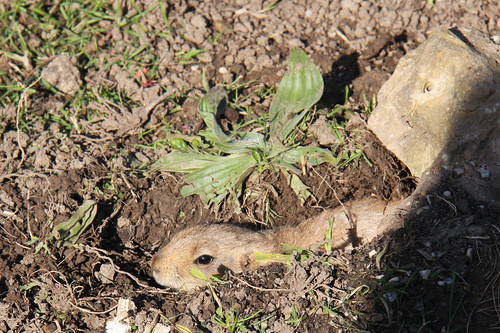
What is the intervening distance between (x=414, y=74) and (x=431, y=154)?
0.64 meters

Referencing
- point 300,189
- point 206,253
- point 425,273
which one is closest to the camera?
point 425,273

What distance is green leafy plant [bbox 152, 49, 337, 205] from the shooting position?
4426 millimetres

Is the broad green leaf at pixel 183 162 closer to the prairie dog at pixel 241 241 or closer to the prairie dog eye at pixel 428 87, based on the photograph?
the prairie dog at pixel 241 241

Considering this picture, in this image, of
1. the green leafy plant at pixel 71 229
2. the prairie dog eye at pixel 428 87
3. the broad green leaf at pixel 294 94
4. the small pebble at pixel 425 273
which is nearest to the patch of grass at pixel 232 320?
the small pebble at pixel 425 273

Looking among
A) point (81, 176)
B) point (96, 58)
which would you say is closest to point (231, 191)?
point (81, 176)

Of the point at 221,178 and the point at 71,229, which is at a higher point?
the point at 221,178

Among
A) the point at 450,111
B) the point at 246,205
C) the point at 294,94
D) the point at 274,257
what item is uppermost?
the point at 450,111

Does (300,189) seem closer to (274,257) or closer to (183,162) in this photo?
(274,257)

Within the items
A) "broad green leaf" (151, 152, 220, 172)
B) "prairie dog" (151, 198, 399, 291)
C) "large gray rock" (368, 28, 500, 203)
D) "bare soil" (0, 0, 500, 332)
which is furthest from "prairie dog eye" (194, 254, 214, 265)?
"large gray rock" (368, 28, 500, 203)

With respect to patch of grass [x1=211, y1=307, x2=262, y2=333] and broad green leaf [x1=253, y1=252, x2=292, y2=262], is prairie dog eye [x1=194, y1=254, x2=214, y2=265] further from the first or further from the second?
patch of grass [x1=211, y1=307, x2=262, y2=333]

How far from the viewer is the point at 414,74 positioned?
414 cm

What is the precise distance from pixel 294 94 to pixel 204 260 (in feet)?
5.22

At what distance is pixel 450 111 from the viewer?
389 centimetres

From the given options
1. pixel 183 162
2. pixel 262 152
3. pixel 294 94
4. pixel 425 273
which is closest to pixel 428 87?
pixel 294 94
